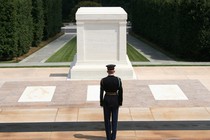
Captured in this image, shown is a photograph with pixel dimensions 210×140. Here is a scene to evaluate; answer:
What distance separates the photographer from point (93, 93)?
43.6ft

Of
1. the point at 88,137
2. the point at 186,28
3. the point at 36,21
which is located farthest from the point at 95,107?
the point at 36,21

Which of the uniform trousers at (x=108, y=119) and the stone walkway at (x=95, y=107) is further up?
the uniform trousers at (x=108, y=119)

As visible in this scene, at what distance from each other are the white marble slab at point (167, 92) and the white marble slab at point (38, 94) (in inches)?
133

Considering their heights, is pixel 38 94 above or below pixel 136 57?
above

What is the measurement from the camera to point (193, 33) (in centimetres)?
2250

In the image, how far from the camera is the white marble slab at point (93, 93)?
1273 cm

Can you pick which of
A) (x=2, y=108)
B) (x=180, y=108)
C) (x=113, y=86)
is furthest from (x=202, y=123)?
(x=2, y=108)

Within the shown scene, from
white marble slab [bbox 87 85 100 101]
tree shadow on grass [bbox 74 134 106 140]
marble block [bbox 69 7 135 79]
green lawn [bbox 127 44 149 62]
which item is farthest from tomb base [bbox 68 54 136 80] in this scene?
green lawn [bbox 127 44 149 62]

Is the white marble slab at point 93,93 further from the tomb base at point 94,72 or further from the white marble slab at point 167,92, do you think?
the white marble slab at point 167,92

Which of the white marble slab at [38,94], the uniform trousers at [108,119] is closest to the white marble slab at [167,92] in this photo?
the white marble slab at [38,94]

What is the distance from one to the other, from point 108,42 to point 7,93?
4.34 meters

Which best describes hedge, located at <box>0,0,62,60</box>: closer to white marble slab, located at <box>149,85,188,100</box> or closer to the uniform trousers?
white marble slab, located at <box>149,85,188,100</box>

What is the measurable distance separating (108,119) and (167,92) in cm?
528

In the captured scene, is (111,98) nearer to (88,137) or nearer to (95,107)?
(88,137)
